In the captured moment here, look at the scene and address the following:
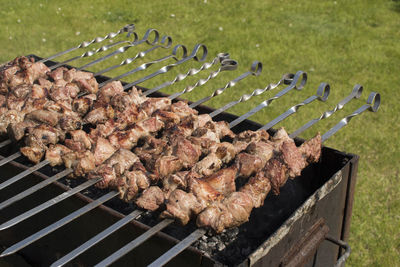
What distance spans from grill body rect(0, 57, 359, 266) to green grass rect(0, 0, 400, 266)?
5.29ft

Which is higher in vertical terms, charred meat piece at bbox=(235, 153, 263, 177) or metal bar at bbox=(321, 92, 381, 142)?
metal bar at bbox=(321, 92, 381, 142)

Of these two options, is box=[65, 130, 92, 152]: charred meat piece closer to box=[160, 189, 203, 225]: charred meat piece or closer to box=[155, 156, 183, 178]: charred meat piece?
box=[155, 156, 183, 178]: charred meat piece

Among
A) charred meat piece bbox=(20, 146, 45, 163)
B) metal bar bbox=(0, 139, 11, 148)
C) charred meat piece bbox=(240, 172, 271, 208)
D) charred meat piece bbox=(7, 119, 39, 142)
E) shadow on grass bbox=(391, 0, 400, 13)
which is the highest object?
A: charred meat piece bbox=(7, 119, 39, 142)

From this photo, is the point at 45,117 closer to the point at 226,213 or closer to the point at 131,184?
the point at 131,184

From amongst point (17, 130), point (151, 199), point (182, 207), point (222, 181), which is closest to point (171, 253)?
point (182, 207)

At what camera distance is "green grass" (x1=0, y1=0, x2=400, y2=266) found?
16.0 feet

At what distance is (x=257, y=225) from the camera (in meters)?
2.77

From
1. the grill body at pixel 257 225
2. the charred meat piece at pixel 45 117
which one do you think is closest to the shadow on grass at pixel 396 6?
the grill body at pixel 257 225

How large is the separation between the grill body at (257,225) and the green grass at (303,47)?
5.29ft

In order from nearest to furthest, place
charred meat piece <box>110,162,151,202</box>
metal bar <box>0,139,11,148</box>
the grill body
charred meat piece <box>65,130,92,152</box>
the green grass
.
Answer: the grill body, charred meat piece <box>110,162,151,202</box>, charred meat piece <box>65,130,92,152</box>, metal bar <box>0,139,11,148</box>, the green grass

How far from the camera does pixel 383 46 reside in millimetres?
7746

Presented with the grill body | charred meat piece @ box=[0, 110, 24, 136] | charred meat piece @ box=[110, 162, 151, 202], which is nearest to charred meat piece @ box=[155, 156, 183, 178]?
charred meat piece @ box=[110, 162, 151, 202]

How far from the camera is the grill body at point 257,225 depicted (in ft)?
7.38

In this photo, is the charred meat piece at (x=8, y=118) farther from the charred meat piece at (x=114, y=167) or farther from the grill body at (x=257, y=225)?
the charred meat piece at (x=114, y=167)
